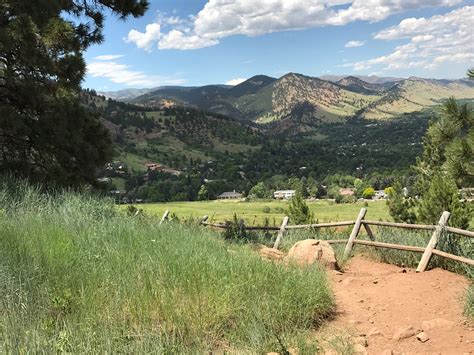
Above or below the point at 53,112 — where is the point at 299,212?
below

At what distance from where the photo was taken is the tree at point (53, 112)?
32.6 feet

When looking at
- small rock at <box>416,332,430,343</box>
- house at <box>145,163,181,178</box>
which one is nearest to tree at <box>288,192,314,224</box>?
small rock at <box>416,332,430,343</box>

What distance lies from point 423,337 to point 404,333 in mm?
194

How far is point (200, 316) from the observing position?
4168 millimetres

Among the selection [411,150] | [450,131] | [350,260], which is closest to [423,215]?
[350,260]

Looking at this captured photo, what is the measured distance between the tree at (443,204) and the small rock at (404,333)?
15.2 meters

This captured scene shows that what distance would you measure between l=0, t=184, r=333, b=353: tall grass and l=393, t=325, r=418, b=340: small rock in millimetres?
846

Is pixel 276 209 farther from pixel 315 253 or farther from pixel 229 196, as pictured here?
pixel 315 253

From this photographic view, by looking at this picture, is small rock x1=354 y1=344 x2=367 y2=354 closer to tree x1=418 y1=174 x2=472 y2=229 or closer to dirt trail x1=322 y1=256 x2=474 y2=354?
dirt trail x1=322 y1=256 x2=474 y2=354

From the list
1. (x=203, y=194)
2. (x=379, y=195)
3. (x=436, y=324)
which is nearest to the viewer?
(x=436, y=324)

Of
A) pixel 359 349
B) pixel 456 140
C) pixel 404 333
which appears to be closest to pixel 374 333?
pixel 404 333

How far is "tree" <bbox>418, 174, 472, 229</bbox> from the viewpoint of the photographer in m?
18.9

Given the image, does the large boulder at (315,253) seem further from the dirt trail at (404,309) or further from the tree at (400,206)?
the tree at (400,206)

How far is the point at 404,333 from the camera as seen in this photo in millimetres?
4777
